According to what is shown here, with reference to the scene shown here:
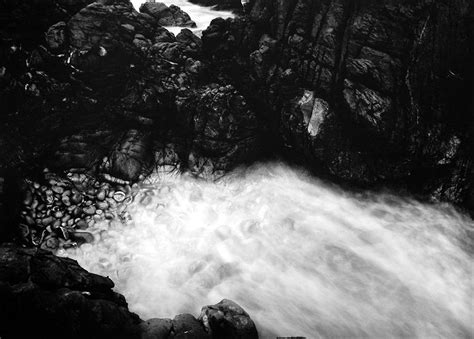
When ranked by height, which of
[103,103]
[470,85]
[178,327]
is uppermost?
[470,85]

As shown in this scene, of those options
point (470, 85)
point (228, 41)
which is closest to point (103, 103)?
point (228, 41)

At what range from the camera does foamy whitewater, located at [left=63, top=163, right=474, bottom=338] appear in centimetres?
1054

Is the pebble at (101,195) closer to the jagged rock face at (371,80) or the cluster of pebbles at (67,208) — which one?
the cluster of pebbles at (67,208)

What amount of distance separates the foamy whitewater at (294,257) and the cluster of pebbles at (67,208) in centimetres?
49

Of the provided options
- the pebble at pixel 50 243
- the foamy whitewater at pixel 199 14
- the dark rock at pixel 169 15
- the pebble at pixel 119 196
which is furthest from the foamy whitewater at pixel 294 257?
the dark rock at pixel 169 15

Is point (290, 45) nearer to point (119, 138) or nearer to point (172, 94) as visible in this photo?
point (172, 94)

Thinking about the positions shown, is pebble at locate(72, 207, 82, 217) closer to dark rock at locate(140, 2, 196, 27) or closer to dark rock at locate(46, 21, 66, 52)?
dark rock at locate(46, 21, 66, 52)

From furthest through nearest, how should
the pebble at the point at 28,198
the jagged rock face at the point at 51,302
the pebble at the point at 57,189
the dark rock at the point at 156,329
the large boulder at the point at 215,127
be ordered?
the large boulder at the point at 215,127
the pebble at the point at 57,189
the pebble at the point at 28,198
the dark rock at the point at 156,329
the jagged rock face at the point at 51,302

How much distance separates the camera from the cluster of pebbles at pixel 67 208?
1217 cm

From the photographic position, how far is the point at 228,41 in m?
15.9

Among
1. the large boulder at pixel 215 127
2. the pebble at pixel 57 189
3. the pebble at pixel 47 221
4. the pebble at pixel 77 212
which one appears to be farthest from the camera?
Result: the large boulder at pixel 215 127

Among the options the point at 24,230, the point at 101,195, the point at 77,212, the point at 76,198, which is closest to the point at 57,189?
the point at 76,198

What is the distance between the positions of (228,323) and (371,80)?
10.7m

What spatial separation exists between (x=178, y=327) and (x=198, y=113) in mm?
9445
